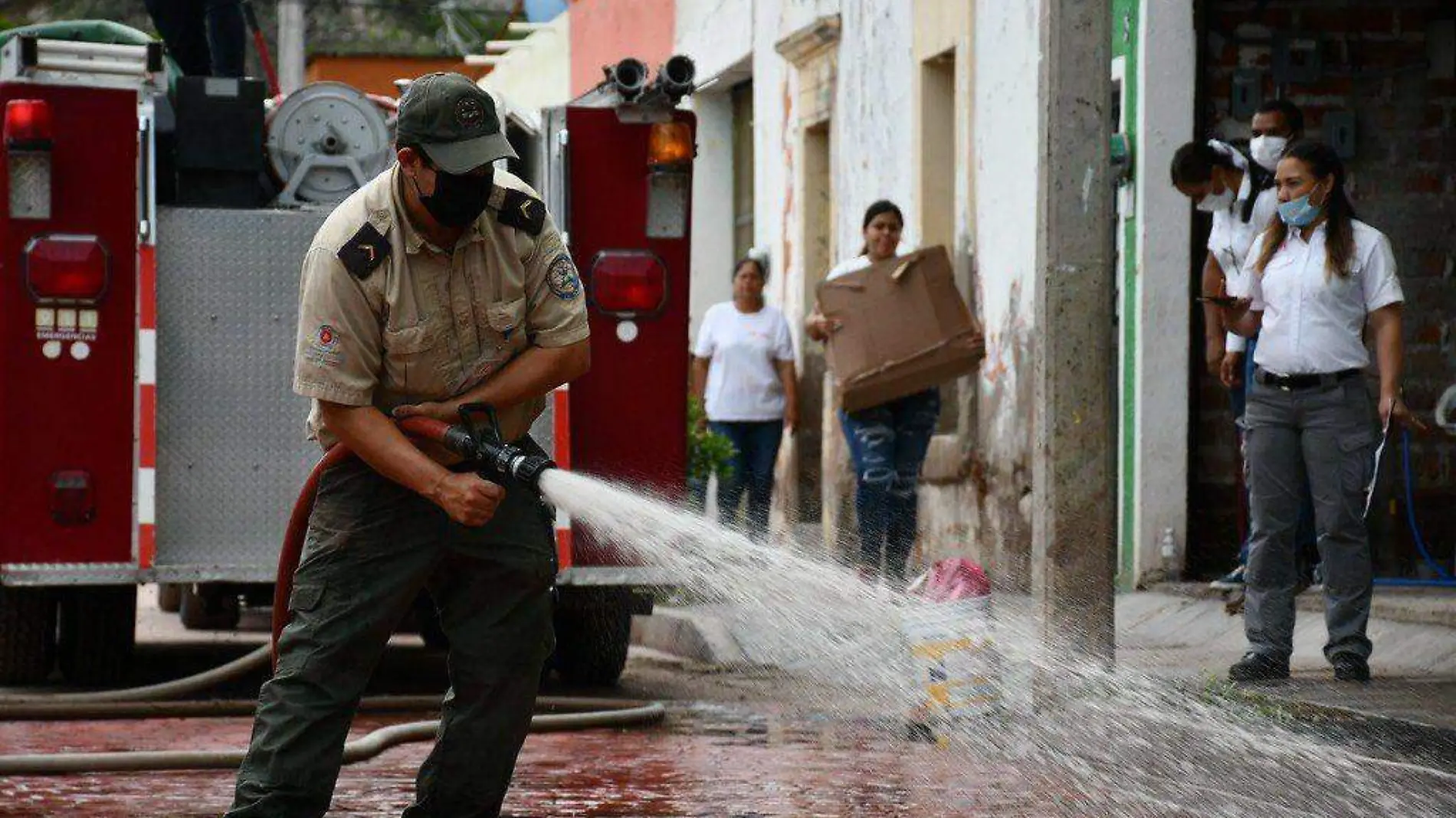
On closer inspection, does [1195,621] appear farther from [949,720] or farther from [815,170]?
[815,170]

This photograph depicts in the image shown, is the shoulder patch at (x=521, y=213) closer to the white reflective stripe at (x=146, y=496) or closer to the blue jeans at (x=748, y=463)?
the white reflective stripe at (x=146, y=496)

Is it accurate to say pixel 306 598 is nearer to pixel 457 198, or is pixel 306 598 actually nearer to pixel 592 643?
pixel 457 198

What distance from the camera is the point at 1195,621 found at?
1097 cm

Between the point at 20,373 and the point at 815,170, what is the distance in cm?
992

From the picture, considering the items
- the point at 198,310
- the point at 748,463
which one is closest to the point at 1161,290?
the point at 748,463

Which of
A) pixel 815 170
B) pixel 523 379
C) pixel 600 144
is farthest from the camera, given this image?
pixel 815 170

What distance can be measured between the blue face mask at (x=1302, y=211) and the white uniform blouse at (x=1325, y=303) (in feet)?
0.25

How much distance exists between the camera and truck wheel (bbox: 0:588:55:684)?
9.44 meters

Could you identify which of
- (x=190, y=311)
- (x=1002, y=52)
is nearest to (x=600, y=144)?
(x=190, y=311)

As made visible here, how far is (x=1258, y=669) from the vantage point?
353 inches

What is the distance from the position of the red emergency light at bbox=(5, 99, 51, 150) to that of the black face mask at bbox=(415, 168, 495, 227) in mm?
3932

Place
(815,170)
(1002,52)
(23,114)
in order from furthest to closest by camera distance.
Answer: (815,170) → (1002,52) → (23,114)

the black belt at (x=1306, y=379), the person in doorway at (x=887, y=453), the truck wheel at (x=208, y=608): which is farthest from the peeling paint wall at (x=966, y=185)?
the truck wheel at (x=208, y=608)

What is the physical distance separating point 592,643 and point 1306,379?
9.73 feet
